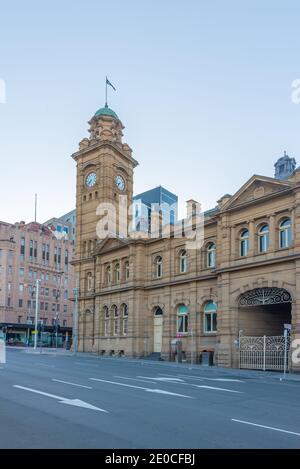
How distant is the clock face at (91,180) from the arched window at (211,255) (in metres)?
21.6

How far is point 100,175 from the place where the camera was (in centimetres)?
5553

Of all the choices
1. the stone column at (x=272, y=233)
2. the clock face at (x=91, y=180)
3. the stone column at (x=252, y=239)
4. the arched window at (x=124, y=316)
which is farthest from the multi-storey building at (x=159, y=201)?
the stone column at (x=272, y=233)

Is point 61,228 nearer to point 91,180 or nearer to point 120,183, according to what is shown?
point 91,180

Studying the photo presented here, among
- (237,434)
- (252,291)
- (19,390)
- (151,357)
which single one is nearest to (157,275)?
(151,357)

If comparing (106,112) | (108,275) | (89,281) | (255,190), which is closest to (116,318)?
(108,275)

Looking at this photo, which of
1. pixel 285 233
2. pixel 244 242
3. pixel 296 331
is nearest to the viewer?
pixel 296 331

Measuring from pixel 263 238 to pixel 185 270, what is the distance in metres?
9.53

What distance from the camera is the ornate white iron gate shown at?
1221 inches

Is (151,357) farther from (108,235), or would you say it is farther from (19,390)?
(19,390)

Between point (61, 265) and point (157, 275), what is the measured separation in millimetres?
57947

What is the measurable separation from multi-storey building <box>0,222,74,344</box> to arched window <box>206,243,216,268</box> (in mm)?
49527

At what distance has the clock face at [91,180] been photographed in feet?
186

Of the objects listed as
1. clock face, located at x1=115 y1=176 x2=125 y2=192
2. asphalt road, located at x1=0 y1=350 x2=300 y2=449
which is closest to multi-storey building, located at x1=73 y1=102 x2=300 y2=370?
clock face, located at x1=115 y1=176 x2=125 y2=192

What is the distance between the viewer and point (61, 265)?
99.9 metres
